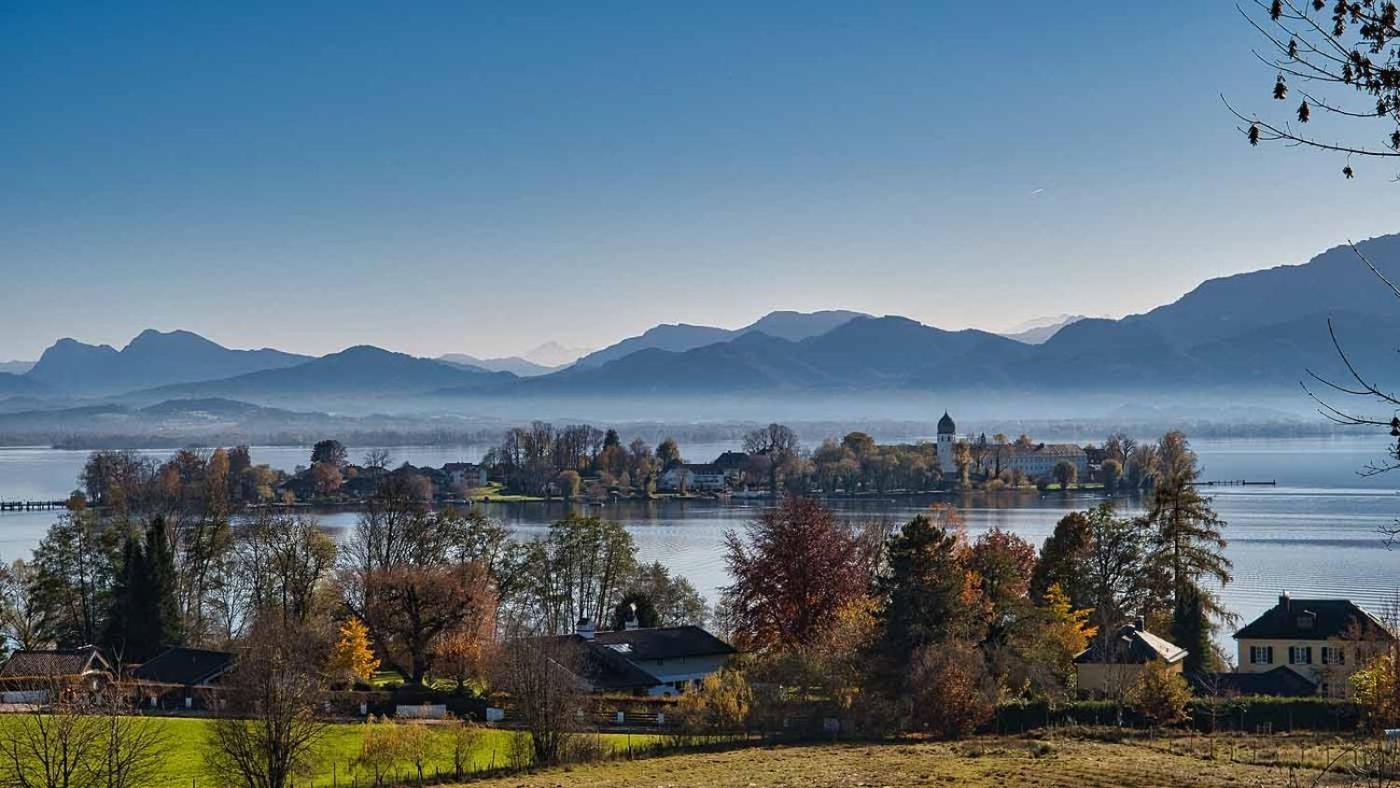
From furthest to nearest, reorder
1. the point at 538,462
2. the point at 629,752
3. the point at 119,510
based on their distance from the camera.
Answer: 1. the point at 538,462
2. the point at 119,510
3. the point at 629,752

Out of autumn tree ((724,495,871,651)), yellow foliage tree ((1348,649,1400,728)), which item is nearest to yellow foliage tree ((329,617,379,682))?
autumn tree ((724,495,871,651))

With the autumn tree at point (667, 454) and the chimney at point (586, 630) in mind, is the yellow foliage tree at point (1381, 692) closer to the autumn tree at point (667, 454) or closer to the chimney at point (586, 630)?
the chimney at point (586, 630)

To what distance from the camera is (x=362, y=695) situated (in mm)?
33312

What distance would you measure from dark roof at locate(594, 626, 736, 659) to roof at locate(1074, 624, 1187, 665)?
10.6 m

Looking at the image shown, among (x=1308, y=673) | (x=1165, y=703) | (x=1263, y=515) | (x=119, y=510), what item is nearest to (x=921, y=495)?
(x=1263, y=515)

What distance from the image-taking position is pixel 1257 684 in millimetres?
31219

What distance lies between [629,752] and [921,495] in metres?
90.5

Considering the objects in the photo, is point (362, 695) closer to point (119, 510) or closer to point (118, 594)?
point (118, 594)

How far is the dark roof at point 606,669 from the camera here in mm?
34812

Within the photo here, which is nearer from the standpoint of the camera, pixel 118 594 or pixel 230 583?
pixel 118 594

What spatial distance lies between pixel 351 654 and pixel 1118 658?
64.0 feet

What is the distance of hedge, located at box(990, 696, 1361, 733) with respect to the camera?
89.0ft

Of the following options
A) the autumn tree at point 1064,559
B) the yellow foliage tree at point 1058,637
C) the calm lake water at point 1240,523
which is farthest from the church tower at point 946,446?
the yellow foliage tree at point 1058,637

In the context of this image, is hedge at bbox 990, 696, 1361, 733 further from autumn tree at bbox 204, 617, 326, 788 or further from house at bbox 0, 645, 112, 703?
house at bbox 0, 645, 112, 703
